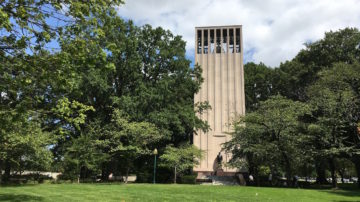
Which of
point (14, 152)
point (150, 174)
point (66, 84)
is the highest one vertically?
point (66, 84)

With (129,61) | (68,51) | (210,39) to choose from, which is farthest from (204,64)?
(68,51)

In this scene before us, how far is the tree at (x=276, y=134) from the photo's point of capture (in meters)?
22.4

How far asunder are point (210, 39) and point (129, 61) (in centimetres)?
1684

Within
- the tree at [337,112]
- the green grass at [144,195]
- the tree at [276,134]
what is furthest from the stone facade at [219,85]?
the green grass at [144,195]

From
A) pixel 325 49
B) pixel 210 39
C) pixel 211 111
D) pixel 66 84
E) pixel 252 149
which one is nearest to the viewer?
pixel 66 84

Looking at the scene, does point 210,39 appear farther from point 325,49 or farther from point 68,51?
point 68,51

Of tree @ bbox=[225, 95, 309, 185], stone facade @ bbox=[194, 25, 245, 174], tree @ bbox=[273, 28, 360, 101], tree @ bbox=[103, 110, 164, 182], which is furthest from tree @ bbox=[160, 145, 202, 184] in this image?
tree @ bbox=[273, 28, 360, 101]

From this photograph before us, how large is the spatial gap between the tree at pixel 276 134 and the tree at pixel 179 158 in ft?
14.4

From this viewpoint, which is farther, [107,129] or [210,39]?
[210,39]

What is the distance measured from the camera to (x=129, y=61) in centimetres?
2805

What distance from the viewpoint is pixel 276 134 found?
902 inches

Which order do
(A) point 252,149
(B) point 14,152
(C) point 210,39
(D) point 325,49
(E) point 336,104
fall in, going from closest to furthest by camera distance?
(B) point 14,152 → (E) point 336,104 → (A) point 252,149 → (D) point 325,49 → (C) point 210,39

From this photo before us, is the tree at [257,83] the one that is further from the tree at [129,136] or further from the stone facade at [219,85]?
the tree at [129,136]

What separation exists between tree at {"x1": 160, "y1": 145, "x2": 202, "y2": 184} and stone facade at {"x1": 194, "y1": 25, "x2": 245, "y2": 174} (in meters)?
9.98
